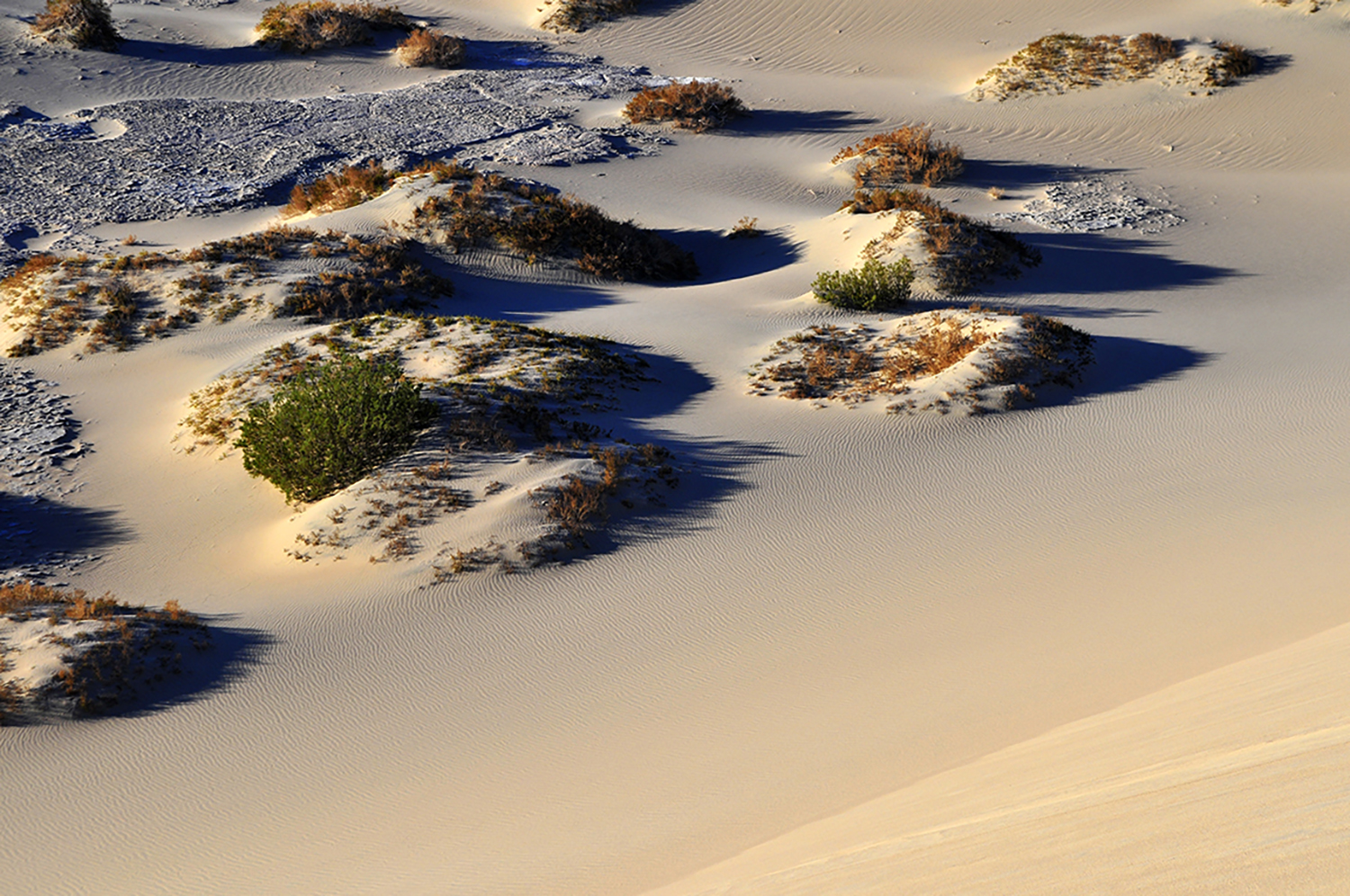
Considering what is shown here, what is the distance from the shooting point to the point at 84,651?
632 centimetres

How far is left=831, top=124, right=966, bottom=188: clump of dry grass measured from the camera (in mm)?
19500

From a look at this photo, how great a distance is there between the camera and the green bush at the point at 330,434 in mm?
8461

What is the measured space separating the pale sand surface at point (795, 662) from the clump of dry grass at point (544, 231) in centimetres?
247

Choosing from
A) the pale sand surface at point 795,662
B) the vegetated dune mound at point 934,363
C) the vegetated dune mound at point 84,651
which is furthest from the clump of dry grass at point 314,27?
the vegetated dune mound at point 84,651

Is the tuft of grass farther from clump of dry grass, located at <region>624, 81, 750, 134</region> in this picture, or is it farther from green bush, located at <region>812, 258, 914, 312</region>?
clump of dry grass, located at <region>624, 81, 750, 134</region>

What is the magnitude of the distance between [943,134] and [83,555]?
63.9 ft

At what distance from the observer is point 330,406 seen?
859 centimetres

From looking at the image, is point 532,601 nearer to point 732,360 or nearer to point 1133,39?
point 732,360

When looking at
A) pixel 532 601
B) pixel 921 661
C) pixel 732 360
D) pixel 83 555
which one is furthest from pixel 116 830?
pixel 732 360

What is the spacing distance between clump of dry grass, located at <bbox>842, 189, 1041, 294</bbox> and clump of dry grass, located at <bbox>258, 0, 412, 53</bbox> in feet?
62.1

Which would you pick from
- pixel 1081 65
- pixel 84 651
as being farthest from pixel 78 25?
pixel 84 651

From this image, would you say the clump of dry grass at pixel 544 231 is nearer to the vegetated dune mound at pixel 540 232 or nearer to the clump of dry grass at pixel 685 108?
the vegetated dune mound at pixel 540 232

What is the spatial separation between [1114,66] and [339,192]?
59.8 feet

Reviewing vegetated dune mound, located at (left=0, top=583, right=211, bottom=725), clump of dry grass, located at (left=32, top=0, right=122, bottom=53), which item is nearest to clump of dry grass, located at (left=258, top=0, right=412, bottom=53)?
clump of dry grass, located at (left=32, top=0, right=122, bottom=53)
